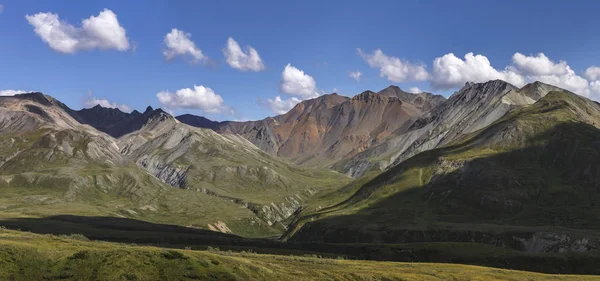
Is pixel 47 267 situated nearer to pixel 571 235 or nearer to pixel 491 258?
pixel 491 258

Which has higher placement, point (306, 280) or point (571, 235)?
point (571, 235)

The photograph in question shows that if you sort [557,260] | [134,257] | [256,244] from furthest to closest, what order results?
[256,244] → [557,260] → [134,257]

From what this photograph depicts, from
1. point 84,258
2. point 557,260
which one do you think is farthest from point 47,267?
point 557,260

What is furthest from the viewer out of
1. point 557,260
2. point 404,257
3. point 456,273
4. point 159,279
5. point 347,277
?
point 404,257

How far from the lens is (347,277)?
3322 inches

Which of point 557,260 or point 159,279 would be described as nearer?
point 159,279

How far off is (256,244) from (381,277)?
108 m

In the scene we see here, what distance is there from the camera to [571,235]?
193 meters

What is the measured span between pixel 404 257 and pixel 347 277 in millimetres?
92914

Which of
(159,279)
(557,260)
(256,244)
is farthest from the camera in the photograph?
(256,244)

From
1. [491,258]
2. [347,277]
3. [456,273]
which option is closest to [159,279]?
[347,277]

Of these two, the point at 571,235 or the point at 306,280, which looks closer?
the point at 306,280

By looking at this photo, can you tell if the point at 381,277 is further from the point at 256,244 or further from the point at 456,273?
the point at 256,244

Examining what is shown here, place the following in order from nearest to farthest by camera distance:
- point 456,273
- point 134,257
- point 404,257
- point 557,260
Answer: point 134,257
point 456,273
point 557,260
point 404,257
